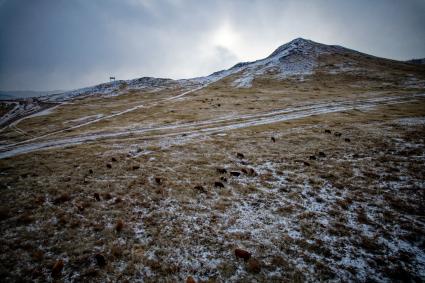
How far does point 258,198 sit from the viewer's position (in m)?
12.4

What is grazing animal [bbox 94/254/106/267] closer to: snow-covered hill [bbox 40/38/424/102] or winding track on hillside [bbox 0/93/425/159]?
winding track on hillside [bbox 0/93/425/159]

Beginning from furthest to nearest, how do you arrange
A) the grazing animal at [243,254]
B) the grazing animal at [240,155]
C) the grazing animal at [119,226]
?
the grazing animal at [240,155], the grazing animal at [119,226], the grazing animal at [243,254]

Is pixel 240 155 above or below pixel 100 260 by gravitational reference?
above

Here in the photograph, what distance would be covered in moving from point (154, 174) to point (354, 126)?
26.4 meters

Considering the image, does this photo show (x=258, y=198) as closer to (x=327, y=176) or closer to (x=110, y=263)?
(x=327, y=176)

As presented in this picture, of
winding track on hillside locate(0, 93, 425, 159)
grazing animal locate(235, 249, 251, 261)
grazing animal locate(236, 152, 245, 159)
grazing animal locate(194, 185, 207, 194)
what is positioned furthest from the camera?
winding track on hillside locate(0, 93, 425, 159)

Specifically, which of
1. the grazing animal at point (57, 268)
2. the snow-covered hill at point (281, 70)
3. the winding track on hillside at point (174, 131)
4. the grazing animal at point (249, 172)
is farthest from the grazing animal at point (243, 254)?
the snow-covered hill at point (281, 70)

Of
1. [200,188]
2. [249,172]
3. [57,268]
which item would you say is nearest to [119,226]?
[57,268]

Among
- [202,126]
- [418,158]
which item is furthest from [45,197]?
[418,158]

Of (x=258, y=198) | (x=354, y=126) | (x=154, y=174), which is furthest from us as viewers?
(x=354, y=126)

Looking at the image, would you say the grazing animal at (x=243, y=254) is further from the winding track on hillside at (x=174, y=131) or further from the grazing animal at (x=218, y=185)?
the winding track on hillside at (x=174, y=131)

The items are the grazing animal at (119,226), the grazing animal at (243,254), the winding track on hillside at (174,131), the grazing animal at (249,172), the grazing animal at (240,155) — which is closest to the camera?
the grazing animal at (243,254)

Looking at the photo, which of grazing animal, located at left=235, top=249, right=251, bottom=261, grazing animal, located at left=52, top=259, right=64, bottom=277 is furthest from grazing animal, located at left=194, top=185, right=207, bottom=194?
grazing animal, located at left=52, top=259, right=64, bottom=277

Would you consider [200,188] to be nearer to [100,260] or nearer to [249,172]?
[249,172]
